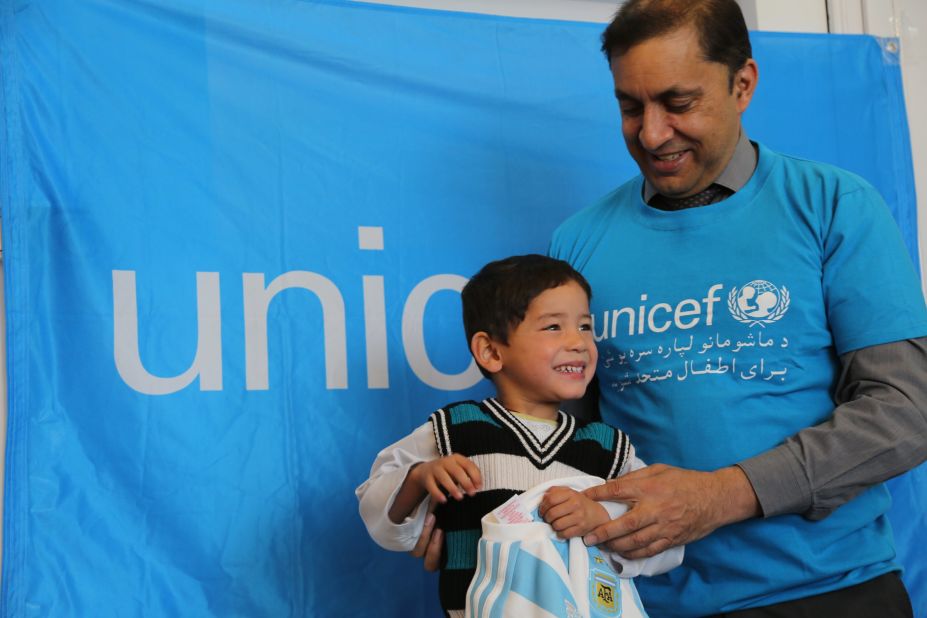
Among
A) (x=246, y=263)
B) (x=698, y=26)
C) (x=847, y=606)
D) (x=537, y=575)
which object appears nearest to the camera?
(x=537, y=575)

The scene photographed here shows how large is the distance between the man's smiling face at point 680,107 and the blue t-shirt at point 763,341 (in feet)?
0.19

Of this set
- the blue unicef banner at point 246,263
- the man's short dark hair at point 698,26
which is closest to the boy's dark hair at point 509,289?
the man's short dark hair at point 698,26

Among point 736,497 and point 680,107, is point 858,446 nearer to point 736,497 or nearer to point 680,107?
point 736,497

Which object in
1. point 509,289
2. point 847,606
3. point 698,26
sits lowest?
point 847,606

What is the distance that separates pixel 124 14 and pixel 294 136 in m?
0.38

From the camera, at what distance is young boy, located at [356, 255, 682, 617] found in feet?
4.18

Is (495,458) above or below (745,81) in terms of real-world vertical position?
below

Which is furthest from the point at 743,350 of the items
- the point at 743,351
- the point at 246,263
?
the point at 246,263

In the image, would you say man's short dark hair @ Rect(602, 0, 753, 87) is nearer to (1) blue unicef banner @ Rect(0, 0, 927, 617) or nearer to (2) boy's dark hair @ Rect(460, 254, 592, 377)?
(2) boy's dark hair @ Rect(460, 254, 592, 377)

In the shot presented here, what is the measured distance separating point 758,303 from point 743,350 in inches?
2.7

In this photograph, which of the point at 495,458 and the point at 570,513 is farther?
the point at 495,458

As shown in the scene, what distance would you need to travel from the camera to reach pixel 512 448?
1395 mm

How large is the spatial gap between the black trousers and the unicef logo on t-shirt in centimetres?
37

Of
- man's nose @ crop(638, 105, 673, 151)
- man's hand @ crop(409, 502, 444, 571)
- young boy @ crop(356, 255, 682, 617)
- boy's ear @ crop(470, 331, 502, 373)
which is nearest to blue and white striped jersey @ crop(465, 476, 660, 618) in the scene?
young boy @ crop(356, 255, 682, 617)
